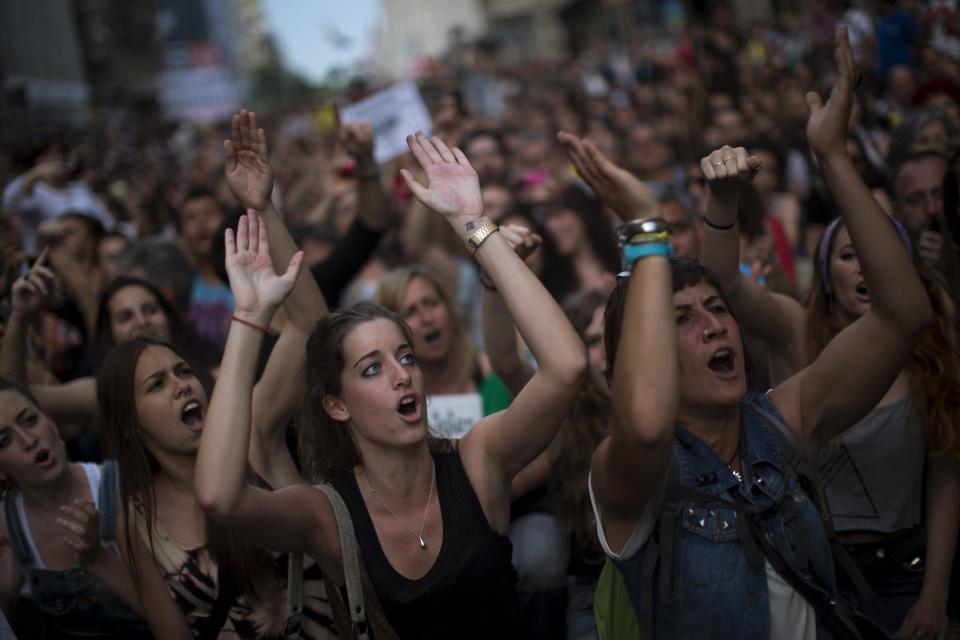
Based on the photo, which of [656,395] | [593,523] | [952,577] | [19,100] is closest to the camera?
[656,395]

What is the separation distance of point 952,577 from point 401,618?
76.7 inches

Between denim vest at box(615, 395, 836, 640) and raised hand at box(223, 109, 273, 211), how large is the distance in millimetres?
1657

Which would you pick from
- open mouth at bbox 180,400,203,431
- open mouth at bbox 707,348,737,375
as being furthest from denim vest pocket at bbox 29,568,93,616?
open mouth at bbox 707,348,737,375

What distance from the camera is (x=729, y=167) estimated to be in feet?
10.1

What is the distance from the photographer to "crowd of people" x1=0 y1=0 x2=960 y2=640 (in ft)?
9.16

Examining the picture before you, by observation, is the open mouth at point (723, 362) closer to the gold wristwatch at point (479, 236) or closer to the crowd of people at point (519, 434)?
the crowd of people at point (519, 434)

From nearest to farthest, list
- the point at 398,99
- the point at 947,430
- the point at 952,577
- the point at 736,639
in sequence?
the point at 736,639 < the point at 947,430 < the point at 952,577 < the point at 398,99

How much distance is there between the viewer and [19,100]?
14.7m

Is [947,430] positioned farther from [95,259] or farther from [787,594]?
[95,259]

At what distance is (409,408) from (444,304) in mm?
2197

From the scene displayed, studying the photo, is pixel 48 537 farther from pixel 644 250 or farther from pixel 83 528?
pixel 644 250

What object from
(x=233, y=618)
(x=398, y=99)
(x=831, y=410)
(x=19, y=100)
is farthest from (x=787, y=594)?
(x=19, y=100)

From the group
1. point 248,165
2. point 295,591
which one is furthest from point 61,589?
point 248,165

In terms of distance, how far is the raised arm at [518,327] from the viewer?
2871mm
